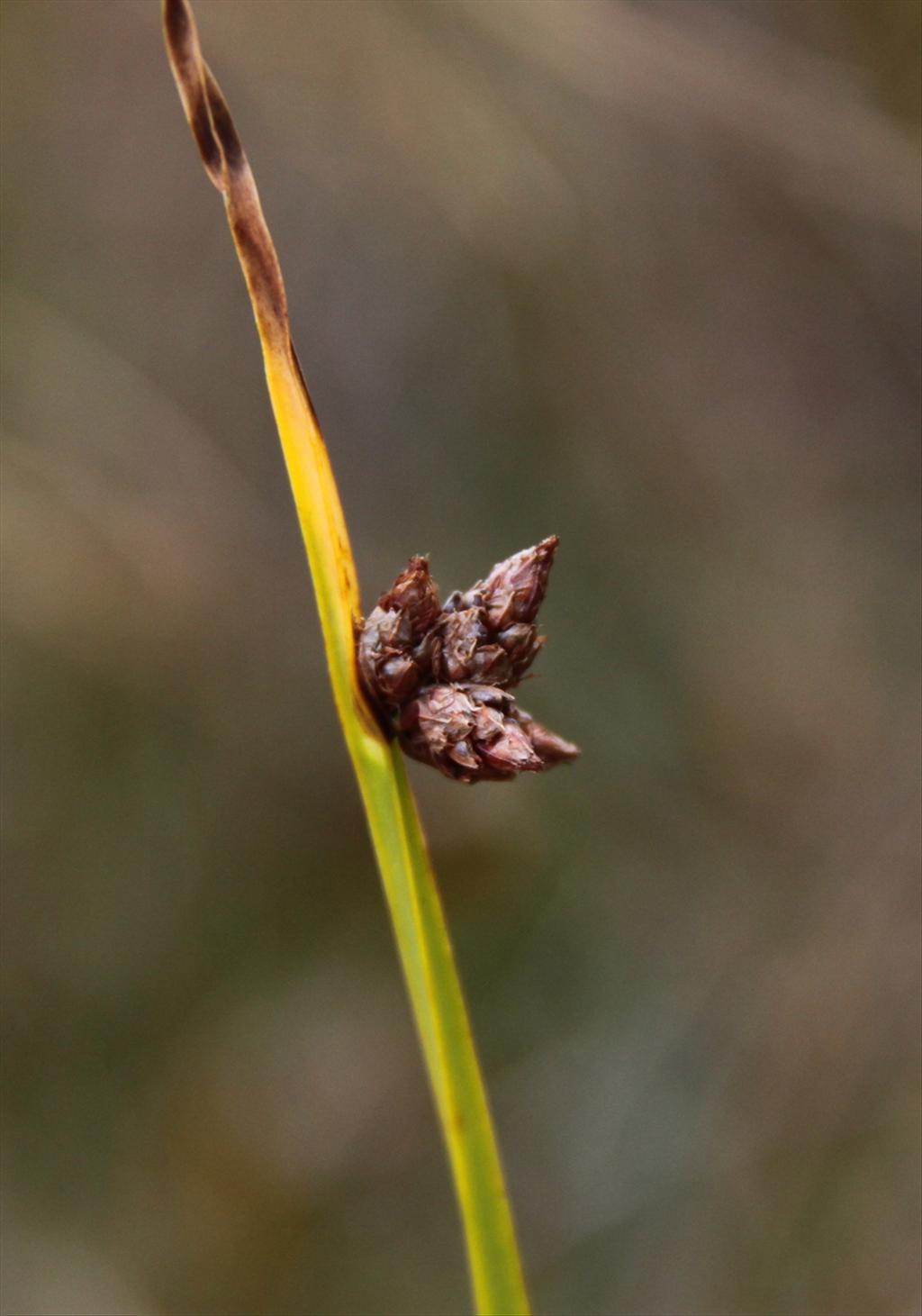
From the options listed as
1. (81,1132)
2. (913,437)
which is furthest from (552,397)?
(81,1132)

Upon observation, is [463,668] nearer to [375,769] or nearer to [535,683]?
[375,769]

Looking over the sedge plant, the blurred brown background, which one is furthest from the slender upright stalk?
the blurred brown background

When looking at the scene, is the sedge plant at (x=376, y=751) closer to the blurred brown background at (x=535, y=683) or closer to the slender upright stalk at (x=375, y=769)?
the slender upright stalk at (x=375, y=769)

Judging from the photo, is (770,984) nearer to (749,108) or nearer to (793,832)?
(793,832)

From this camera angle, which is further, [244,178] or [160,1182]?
[160,1182]

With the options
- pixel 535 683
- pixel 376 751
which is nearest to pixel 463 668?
pixel 376 751

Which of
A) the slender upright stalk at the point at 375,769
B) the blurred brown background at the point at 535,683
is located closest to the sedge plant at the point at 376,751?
the slender upright stalk at the point at 375,769
